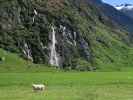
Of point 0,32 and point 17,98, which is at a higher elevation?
point 0,32

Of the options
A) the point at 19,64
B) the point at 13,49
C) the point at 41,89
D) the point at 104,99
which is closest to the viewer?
the point at 104,99

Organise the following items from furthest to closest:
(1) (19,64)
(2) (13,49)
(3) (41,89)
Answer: (2) (13,49) < (1) (19,64) < (3) (41,89)

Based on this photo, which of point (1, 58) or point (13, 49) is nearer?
point (1, 58)

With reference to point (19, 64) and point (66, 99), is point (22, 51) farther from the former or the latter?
point (66, 99)

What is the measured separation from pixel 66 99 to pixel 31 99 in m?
3.74

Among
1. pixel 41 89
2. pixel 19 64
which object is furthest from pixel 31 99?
pixel 19 64

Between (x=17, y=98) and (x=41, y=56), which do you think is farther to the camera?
(x=41, y=56)

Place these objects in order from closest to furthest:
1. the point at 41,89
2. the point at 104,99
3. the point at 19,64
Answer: the point at 104,99 < the point at 41,89 < the point at 19,64

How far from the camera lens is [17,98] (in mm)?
53156

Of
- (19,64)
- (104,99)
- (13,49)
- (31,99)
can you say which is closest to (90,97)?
(104,99)

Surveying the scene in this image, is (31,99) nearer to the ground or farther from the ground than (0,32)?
nearer to the ground

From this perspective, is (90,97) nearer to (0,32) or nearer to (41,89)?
(41,89)

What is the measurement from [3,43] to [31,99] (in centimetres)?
14701

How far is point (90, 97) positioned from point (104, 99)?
285cm
